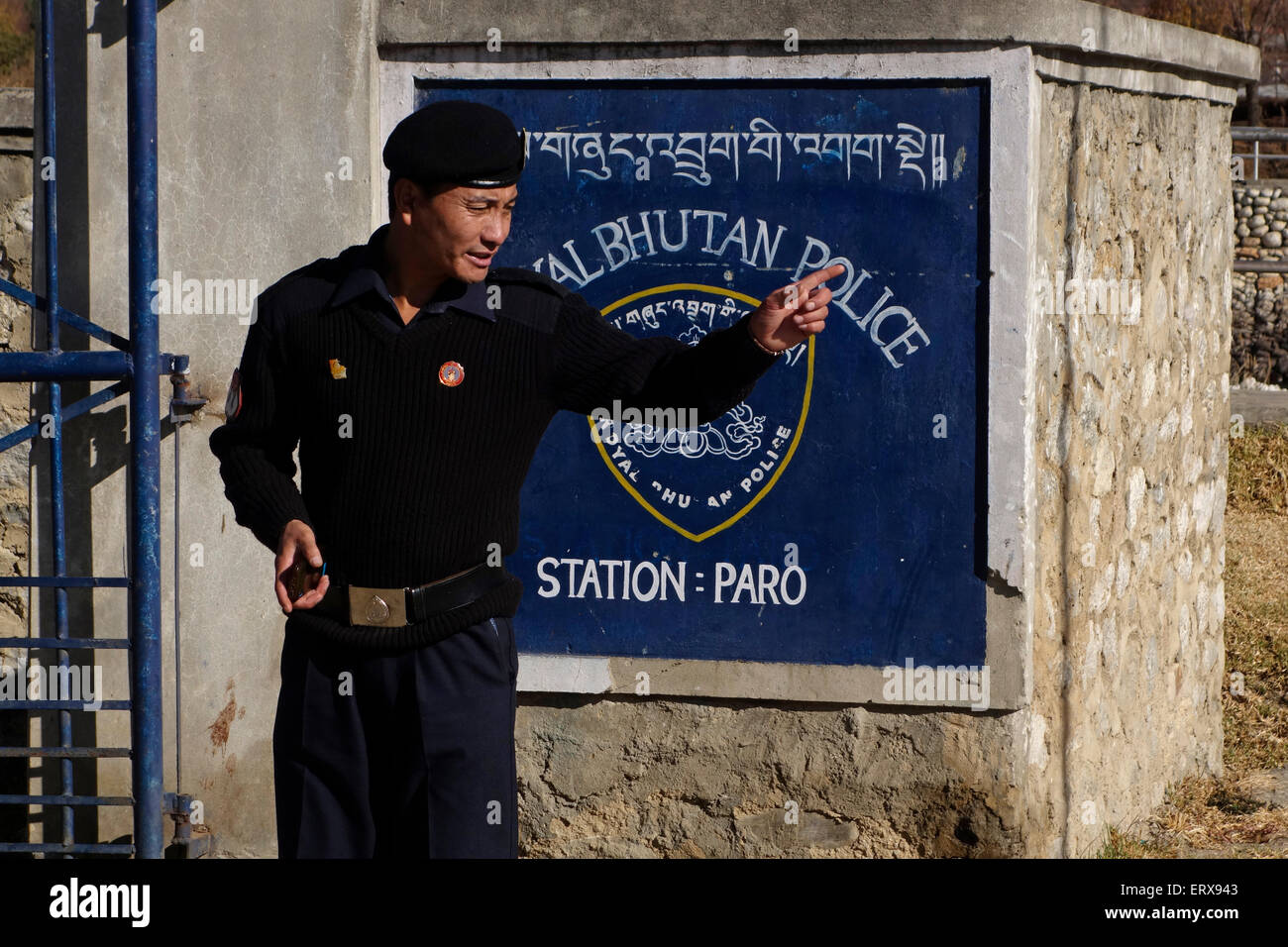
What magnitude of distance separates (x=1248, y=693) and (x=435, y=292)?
14.3ft

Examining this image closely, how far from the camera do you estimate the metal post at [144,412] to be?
4191mm

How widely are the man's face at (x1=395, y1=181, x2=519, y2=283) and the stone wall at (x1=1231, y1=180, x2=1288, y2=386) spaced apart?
11.6 metres

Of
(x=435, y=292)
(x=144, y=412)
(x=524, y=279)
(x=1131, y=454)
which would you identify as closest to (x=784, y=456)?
(x=1131, y=454)

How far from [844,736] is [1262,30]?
22684 mm

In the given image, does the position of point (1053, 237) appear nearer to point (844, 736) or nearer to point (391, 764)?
point (844, 736)

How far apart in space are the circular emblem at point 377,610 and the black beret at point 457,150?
0.78 m

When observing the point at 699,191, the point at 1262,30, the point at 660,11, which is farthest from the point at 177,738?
the point at 1262,30

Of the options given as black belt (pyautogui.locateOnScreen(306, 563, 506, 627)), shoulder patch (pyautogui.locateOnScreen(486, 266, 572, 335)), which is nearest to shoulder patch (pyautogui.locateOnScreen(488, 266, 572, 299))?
shoulder patch (pyautogui.locateOnScreen(486, 266, 572, 335))

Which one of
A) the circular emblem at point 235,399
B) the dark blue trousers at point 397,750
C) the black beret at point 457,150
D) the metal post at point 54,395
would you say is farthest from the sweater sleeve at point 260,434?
the metal post at point 54,395

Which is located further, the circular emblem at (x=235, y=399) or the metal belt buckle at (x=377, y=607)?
the circular emblem at (x=235, y=399)

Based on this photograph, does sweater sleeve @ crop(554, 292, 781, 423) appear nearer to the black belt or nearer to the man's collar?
the man's collar

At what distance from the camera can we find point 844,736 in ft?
15.0

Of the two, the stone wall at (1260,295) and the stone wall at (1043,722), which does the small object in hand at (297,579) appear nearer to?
the stone wall at (1043,722)

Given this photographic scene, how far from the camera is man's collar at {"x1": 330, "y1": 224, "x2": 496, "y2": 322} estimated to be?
321 cm
